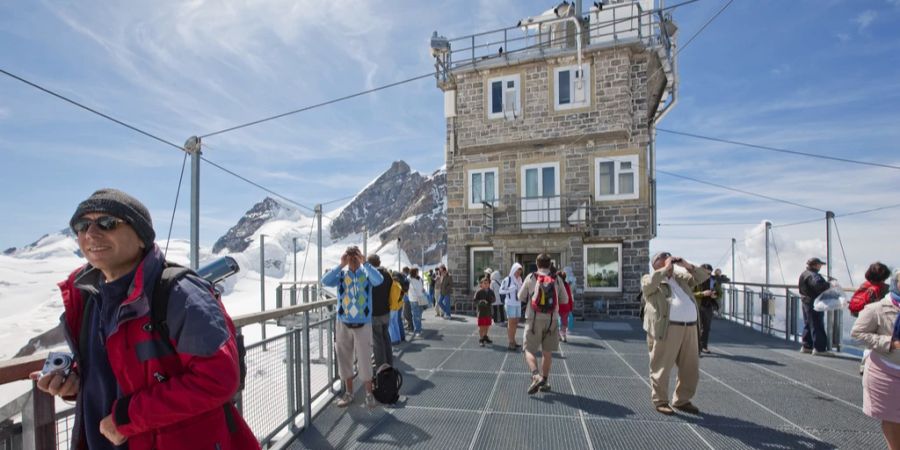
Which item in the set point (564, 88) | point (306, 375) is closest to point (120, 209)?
point (306, 375)

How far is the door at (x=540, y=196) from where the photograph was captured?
14.3 m

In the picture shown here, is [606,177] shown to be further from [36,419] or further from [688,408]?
[36,419]

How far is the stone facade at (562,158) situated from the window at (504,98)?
143mm

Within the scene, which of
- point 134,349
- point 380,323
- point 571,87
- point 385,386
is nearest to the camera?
point 134,349

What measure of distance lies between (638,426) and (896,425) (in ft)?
6.05

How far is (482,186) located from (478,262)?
106 inches

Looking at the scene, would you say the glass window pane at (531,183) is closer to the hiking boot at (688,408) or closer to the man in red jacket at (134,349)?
the hiking boot at (688,408)

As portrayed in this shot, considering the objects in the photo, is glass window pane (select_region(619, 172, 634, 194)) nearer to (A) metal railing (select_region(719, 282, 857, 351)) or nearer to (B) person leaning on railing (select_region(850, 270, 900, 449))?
(A) metal railing (select_region(719, 282, 857, 351))

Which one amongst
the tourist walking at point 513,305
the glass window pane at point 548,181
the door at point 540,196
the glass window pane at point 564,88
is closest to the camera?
the tourist walking at point 513,305

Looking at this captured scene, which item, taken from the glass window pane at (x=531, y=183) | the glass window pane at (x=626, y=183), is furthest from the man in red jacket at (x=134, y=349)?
the glass window pane at (x=626, y=183)

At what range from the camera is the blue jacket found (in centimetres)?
479

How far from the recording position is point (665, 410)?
179 inches

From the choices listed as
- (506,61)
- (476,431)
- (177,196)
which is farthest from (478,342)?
(506,61)

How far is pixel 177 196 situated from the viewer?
4.75 metres
